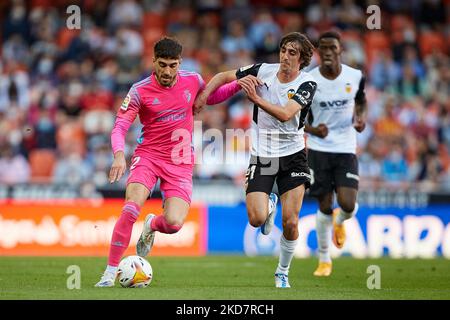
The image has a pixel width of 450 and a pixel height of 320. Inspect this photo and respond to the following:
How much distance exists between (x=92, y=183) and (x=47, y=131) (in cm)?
249

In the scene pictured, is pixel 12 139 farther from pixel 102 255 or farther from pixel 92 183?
pixel 102 255

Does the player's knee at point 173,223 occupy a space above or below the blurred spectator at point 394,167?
below

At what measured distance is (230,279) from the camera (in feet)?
41.3

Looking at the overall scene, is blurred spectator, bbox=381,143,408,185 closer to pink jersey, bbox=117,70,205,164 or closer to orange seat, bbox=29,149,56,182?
orange seat, bbox=29,149,56,182

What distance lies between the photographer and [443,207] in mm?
19000

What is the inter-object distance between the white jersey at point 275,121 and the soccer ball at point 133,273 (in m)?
1.92

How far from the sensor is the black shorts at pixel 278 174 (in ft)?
36.6

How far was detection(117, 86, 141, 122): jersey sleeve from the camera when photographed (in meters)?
10.8

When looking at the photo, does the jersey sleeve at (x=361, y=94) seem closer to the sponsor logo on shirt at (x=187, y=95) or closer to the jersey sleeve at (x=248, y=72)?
the jersey sleeve at (x=248, y=72)

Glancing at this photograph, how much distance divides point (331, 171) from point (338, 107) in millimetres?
924

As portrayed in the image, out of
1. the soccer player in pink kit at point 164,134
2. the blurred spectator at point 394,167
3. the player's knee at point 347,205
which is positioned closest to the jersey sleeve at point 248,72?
the soccer player in pink kit at point 164,134

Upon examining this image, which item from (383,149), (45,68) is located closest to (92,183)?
(45,68)

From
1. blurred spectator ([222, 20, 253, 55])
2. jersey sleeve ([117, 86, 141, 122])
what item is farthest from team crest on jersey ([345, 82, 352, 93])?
blurred spectator ([222, 20, 253, 55])
